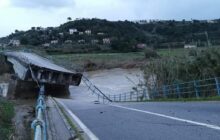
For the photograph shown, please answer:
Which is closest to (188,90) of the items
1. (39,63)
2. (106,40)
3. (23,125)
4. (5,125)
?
(23,125)

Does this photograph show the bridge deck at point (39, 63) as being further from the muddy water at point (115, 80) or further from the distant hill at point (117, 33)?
the distant hill at point (117, 33)

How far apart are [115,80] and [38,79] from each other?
29.1 metres

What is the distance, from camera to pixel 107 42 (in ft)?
477

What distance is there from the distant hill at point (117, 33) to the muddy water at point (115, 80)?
58.7ft

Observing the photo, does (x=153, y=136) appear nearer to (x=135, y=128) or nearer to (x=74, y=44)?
(x=135, y=128)

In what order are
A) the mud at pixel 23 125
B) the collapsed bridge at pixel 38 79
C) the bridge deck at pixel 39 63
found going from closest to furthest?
the mud at pixel 23 125
the collapsed bridge at pixel 38 79
the bridge deck at pixel 39 63

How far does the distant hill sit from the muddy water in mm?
17888

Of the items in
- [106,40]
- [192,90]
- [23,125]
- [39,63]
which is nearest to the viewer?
[23,125]

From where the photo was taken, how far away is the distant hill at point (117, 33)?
397 feet

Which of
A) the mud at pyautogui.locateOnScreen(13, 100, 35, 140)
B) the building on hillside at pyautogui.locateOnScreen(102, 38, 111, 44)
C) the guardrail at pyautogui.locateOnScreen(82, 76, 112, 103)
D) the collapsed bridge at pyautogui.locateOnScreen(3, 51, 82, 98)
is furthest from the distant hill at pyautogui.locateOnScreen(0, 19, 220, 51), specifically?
the mud at pyautogui.locateOnScreen(13, 100, 35, 140)

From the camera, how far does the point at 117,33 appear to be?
148 metres

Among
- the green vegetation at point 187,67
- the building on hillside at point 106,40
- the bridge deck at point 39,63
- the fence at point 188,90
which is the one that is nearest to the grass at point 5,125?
the fence at point 188,90

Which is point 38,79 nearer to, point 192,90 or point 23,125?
point 192,90

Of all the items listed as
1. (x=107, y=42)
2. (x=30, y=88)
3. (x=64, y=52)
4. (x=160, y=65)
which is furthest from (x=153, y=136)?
(x=107, y=42)
